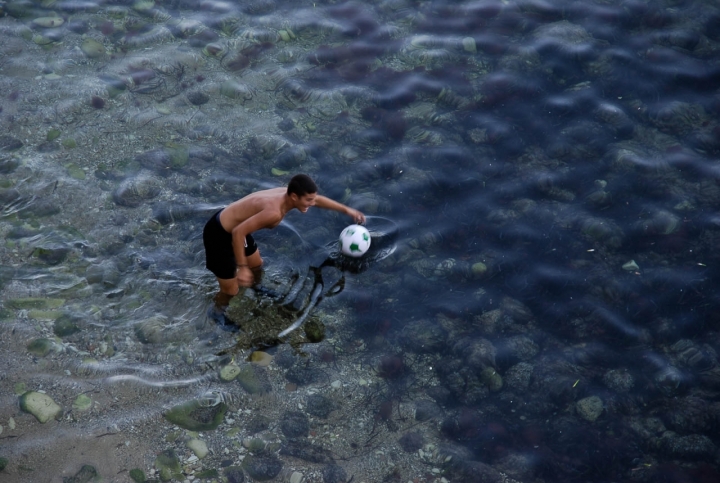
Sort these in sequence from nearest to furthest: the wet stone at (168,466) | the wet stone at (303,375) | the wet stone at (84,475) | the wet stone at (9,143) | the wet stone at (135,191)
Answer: the wet stone at (84,475) → the wet stone at (168,466) → the wet stone at (303,375) → the wet stone at (135,191) → the wet stone at (9,143)

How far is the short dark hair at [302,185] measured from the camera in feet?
21.8

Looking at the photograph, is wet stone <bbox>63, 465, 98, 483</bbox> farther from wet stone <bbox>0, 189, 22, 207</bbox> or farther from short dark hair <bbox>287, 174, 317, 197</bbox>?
wet stone <bbox>0, 189, 22, 207</bbox>

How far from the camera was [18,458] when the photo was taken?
6047 millimetres

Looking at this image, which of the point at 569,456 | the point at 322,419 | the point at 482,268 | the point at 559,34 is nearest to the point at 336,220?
the point at 482,268

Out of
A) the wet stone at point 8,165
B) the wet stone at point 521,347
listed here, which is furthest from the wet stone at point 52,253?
the wet stone at point 521,347

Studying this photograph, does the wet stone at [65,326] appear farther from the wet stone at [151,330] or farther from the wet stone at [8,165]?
the wet stone at [8,165]

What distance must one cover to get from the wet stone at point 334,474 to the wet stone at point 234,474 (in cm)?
77

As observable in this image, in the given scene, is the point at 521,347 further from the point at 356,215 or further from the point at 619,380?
the point at 356,215

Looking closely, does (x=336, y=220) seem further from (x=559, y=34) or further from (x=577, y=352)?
(x=559, y=34)

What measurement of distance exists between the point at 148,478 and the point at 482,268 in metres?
4.31

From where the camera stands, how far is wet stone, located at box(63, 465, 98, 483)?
5910 millimetres

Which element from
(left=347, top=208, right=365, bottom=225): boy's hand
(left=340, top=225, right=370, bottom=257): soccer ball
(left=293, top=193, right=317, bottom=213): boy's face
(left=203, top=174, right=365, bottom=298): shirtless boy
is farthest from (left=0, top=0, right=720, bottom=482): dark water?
(left=293, top=193, right=317, bottom=213): boy's face

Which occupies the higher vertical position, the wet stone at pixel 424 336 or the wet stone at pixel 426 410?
the wet stone at pixel 424 336

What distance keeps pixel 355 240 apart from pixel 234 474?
3.01 metres
